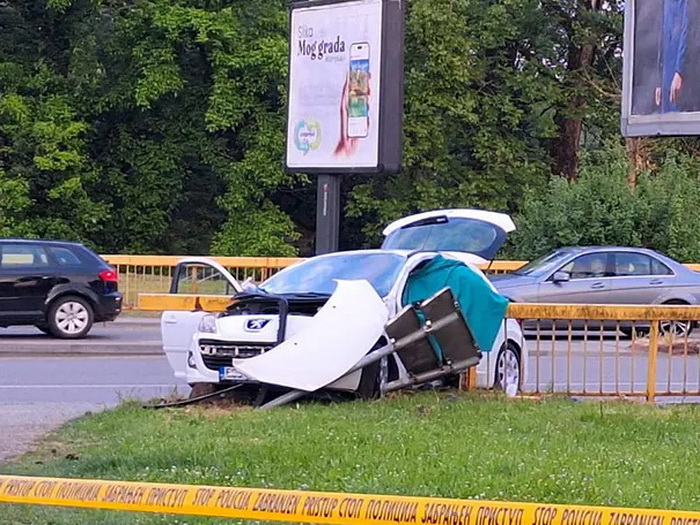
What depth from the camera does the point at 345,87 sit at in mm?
20547

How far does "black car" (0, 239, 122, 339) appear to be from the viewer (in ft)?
64.8

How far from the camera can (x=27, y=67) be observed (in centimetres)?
4191

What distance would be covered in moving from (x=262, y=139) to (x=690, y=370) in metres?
28.0

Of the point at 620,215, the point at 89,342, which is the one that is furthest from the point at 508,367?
the point at 620,215

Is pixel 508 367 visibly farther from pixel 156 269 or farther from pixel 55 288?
pixel 156 269

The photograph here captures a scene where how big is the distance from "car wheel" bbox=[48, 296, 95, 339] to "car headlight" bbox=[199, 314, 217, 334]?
8.17 m

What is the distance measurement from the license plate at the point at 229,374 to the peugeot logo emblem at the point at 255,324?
15.2 inches

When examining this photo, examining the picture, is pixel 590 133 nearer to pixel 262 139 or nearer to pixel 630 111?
pixel 262 139

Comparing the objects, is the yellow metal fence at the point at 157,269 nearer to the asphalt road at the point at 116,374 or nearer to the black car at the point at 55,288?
the black car at the point at 55,288

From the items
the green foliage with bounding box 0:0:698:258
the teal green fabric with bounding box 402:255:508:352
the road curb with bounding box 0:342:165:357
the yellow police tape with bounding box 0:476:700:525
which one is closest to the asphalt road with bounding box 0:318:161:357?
the road curb with bounding box 0:342:165:357

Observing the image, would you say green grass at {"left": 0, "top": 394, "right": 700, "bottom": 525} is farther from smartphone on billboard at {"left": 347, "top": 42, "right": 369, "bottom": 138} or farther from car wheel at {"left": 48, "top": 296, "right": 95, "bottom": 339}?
smartphone on billboard at {"left": 347, "top": 42, "right": 369, "bottom": 138}

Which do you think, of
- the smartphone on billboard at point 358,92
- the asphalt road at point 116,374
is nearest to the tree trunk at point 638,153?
the smartphone on billboard at point 358,92

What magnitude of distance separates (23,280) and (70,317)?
0.93 metres

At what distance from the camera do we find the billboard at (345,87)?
20094mm
